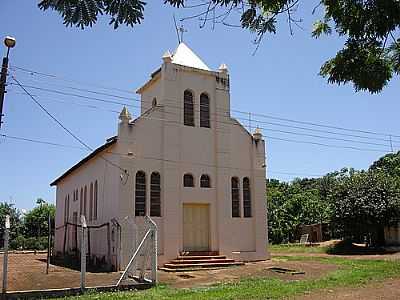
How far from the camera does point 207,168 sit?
2273 centimetres

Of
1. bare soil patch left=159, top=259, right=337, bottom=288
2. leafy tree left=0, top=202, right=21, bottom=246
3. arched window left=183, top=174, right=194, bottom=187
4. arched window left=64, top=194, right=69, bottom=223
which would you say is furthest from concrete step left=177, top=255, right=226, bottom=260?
leafy tree left=0, top=202, right=21, bottom=246

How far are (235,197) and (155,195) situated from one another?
4273 mm

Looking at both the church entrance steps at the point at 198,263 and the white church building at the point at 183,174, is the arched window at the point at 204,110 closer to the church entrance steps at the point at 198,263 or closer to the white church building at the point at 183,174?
the white church building at the point at 183,174

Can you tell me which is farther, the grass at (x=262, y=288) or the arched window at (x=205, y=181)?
the arched window at (x=205, y=181)

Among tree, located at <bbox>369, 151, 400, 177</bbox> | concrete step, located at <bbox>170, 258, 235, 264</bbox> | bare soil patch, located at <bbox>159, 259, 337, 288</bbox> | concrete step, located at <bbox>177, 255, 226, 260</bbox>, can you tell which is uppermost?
tree, located at <bbox>369, 151, 400, 177</bbox>

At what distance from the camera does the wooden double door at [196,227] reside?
22.0 meters

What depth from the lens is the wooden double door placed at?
22.0 meters

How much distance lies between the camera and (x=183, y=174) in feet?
72.6

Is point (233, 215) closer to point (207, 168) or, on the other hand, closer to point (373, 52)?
point (207, 168)

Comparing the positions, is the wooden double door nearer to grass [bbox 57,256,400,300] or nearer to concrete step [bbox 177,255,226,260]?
concrete step [bbox 177,255,226,260]

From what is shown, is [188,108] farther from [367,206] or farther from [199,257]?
[367,206]

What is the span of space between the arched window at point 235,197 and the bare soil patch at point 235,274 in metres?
3.34

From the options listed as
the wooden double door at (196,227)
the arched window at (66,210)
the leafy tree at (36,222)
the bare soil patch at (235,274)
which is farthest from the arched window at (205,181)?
the leafy tree at (36,222)

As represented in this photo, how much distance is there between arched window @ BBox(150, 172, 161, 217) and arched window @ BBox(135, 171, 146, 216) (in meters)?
0.36
